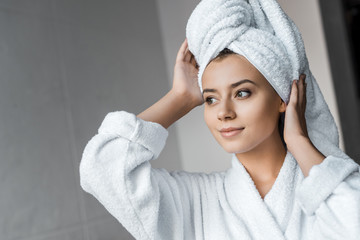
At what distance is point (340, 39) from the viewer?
66.1 inches

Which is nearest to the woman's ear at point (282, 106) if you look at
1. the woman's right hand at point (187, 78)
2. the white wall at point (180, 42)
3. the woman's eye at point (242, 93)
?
the woman's eye at point (242, 93)

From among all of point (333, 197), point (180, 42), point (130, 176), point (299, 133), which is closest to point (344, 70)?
point (180, 42)

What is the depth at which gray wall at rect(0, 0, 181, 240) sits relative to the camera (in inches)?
51.6

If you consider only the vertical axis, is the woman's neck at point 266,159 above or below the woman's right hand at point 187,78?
below

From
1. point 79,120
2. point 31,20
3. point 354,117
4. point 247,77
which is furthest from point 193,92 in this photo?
point 354,117

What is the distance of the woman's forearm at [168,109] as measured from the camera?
1070 mm

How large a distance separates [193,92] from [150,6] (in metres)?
0.93

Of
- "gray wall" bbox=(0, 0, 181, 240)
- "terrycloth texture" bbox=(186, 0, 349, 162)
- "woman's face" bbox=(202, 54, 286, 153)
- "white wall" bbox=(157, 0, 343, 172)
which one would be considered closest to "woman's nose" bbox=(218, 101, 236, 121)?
"woman's face" bbox=(202, 54, 286, 153)

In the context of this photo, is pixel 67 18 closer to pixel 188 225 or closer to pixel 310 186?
pixel 188 225

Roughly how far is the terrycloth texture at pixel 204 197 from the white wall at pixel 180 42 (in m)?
0.75

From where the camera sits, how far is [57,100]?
1.46 metres

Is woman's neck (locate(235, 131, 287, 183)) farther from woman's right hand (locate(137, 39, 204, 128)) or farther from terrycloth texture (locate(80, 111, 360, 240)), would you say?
woman's right hand (locate(137, 39, 204, 128))

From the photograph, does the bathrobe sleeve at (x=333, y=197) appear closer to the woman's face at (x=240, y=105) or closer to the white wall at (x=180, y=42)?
the woman's face at (x=240, y=105)

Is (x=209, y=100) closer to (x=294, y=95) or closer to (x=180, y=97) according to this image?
(x=180, y=97)
